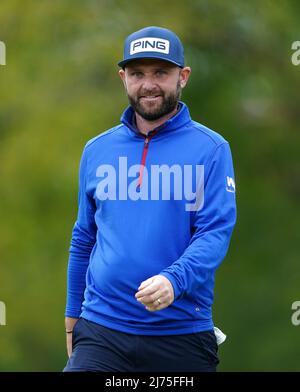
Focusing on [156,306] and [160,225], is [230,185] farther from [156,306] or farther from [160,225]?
[156,306]

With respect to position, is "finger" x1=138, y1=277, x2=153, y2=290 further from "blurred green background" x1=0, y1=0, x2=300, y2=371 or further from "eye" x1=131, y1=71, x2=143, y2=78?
Answer: "blurred green background" x1=0, y1=0, x2=300, y2=371

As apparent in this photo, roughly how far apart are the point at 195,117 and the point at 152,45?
7279 mm

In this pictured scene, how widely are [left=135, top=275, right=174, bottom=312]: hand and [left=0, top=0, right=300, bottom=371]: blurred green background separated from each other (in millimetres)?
7744

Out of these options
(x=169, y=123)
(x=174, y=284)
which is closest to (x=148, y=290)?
(x=174, y=284)

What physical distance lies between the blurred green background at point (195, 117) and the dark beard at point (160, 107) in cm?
722

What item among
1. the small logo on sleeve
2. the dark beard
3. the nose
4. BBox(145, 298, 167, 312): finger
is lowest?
BBox(145, 298, 167, 312): finger

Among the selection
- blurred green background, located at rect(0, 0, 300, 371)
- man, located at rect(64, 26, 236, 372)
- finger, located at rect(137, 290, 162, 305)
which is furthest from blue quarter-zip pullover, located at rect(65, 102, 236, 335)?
blurred green background, located at rect(0, 0, 300, 371)

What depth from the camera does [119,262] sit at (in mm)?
4387

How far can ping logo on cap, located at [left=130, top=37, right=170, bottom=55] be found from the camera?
14.6 feet

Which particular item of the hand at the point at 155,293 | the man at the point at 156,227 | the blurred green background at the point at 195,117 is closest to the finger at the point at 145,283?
the hand at the point at 155,293

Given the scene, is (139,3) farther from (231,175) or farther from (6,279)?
(231,175)

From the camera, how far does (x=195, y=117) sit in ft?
38.5
